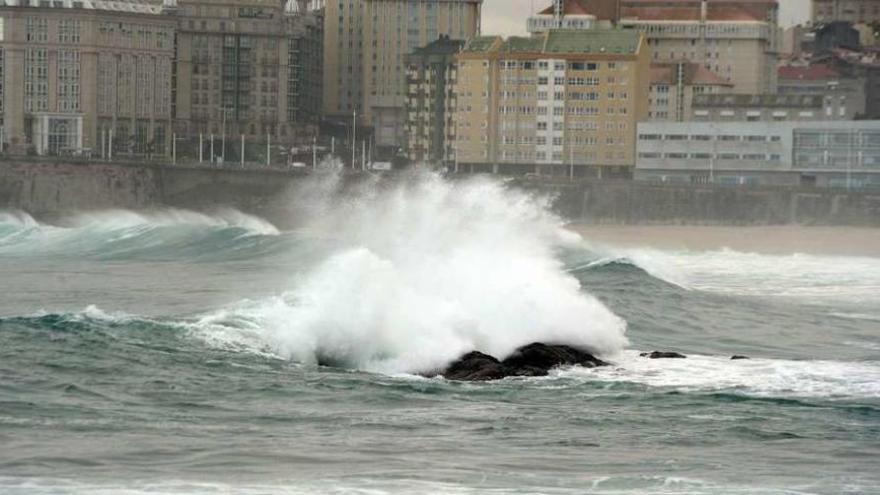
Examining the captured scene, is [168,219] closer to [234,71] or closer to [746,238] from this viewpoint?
[746,238]

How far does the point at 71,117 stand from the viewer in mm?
150250

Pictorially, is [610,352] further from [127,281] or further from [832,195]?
[832,195]

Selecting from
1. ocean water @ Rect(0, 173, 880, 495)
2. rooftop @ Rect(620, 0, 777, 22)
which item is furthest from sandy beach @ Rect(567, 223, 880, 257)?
rooftop @ Rect(620, 0, 777, 22)

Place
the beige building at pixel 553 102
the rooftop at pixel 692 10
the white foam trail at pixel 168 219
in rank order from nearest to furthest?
the white foam trail at pixel 168 219, the beige building at pixel 553 102, the rooftop at pixel 692 10

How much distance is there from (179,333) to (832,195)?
88.2 meters

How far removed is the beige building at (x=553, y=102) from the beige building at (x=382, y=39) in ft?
79.6

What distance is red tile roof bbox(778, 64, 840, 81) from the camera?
18050cm

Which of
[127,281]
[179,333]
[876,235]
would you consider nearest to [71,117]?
[876,235]

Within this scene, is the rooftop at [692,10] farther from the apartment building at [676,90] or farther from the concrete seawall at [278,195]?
the concrete seawall at [278,195]

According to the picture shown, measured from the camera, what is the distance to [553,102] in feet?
493

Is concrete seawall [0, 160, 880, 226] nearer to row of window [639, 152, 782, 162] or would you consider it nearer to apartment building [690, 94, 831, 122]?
row of window [639, 152, 782, 162]

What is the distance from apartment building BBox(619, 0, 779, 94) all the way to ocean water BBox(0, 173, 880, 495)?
366 feet

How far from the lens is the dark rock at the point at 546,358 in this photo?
38.7 m

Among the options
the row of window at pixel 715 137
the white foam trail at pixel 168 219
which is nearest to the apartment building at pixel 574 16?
the row of window at pixel 715 137
